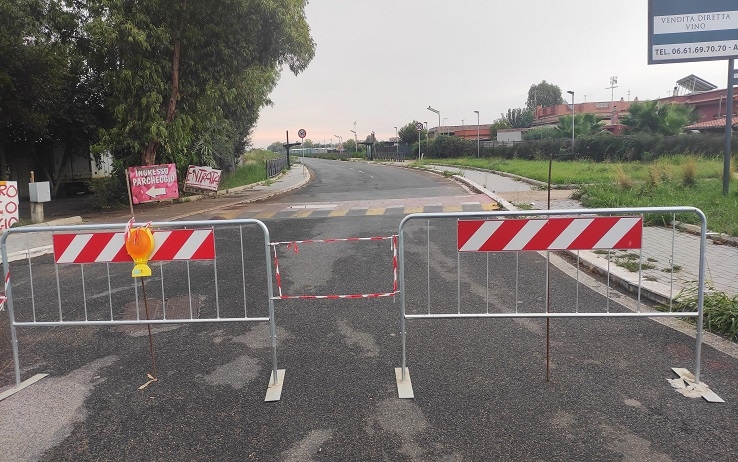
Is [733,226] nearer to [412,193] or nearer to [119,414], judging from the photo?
[119,414]

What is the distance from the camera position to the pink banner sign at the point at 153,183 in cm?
1827

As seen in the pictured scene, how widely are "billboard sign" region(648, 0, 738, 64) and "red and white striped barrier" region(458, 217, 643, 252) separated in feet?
36.4

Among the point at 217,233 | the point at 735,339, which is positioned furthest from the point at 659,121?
the point at 735,339

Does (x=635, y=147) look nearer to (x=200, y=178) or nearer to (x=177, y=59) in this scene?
(x=200, y=178)

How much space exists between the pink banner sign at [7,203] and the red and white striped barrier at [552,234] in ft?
37.1

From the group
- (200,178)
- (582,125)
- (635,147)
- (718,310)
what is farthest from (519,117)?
(718,310)

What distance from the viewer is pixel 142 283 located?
Answer: 5191 mm

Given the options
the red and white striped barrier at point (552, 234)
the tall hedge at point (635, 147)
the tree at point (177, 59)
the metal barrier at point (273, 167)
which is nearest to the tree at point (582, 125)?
the tall hedge at point (635, 147)

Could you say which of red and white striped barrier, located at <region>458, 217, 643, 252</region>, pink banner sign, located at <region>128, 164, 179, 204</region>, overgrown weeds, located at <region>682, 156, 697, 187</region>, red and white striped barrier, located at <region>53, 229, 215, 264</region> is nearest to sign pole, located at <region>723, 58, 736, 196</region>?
overgrown weeds, located at <region>682, 156, 697, 187</region>

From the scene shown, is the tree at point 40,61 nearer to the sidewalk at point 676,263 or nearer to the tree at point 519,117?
the sidewalk at point 676,263

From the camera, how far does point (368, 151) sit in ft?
260

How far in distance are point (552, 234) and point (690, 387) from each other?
159 centimetres

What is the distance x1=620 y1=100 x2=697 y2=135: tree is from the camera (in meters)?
42.0

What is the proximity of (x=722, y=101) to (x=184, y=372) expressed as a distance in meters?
54.7
